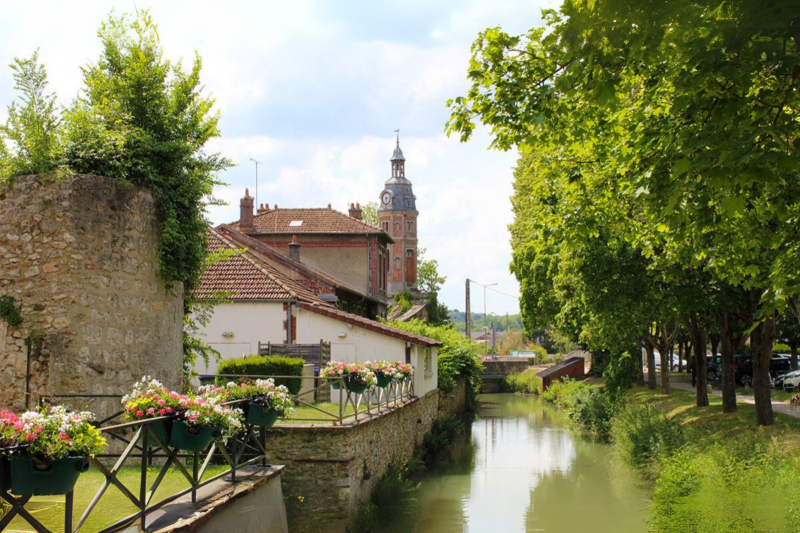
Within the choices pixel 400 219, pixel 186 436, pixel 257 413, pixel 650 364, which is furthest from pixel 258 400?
pixel 400 219

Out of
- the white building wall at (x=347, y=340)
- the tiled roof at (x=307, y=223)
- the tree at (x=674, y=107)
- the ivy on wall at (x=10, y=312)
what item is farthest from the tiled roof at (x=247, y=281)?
the tree at (x=674, y=107)

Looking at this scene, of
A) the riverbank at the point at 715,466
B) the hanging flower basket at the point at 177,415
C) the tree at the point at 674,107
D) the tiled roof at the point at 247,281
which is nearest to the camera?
the tree at the point at 674,107

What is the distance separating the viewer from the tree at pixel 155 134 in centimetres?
1170

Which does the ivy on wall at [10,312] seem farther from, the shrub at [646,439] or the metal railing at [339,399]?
the shrub at [646,439]

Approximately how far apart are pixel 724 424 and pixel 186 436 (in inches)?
588

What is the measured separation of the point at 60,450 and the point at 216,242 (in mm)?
20344

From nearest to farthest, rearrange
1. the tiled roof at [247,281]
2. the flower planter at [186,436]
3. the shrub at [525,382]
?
the flower planter at [186,436] → the tiled roof at [247,281] → the shrub at [525,382]

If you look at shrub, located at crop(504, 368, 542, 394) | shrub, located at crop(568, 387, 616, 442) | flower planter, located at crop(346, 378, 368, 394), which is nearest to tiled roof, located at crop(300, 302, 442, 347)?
flower planter, located at crop(346, 378, 368, 394)

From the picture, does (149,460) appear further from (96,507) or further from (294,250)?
(294,250)

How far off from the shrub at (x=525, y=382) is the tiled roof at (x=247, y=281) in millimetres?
34051

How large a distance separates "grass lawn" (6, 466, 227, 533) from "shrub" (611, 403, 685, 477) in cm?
1195

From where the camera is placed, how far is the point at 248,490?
8.71m

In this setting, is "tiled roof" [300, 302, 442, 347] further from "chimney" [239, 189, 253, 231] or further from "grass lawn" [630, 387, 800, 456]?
"chimney" [239, 189, 253, 231]

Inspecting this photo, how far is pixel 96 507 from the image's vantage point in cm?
807
